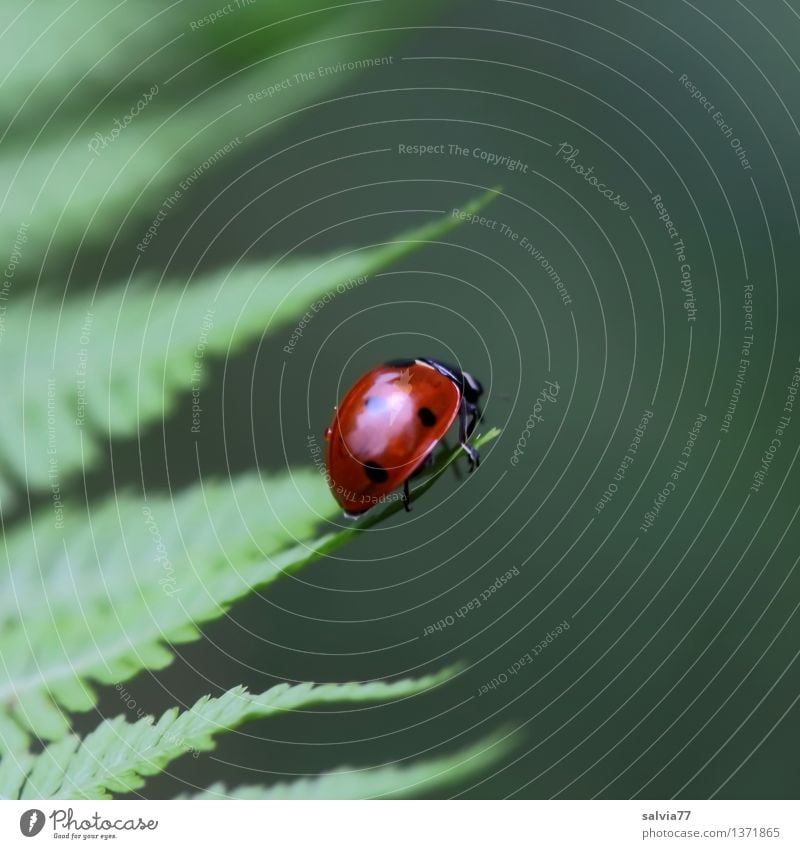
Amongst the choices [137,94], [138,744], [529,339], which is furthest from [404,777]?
[137,94]

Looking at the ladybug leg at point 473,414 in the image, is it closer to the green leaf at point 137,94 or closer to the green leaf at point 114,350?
the green leaf at point 114,350

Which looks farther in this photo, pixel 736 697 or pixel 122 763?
pixel 736 697

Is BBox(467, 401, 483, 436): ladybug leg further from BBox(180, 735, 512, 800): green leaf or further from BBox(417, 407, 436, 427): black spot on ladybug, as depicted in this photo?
BBox(180, 735, 512, 800): green leaf

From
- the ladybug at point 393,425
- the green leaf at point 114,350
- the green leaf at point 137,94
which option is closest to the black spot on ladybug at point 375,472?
the ladybug at point 393,425

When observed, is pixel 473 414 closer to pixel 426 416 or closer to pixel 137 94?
pixel 426 416
